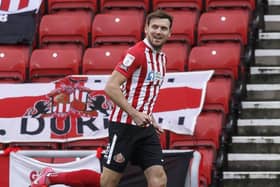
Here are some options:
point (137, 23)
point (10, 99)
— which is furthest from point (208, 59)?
point (10, 99)

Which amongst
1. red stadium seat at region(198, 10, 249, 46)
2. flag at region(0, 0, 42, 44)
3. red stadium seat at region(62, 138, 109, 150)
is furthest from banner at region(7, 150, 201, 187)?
flag at region(0, 0, 42, 44)

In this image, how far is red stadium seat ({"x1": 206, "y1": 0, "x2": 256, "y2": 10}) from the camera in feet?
34.6

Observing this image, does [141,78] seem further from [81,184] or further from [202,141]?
[202,141]

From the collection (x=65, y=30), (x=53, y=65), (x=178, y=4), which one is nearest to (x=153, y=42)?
(x=53, y=65)

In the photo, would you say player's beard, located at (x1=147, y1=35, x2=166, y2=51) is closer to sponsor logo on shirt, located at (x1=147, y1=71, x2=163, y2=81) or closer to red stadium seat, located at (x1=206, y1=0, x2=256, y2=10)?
sponsor logo on shirt, located at (x1=147, y1=71, x2=163, y2=81)

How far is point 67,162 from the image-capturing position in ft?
26.1

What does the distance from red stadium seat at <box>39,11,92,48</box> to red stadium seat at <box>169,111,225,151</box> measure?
6.86ft

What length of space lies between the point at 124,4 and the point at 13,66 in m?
1.61

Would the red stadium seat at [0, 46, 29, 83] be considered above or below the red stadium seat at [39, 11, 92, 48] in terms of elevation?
below

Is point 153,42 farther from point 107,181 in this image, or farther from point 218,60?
point 218,60

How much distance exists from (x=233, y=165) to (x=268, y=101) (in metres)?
0.99

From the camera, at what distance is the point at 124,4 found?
11.0 meters

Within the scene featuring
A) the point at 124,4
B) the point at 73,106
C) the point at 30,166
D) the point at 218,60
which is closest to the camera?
the point at 30,166

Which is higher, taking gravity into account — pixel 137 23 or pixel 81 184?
pixel 137 23
